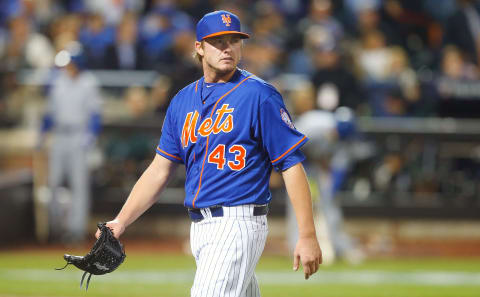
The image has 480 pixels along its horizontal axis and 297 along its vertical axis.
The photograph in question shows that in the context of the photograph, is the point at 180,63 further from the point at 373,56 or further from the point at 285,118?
the point at 285,118

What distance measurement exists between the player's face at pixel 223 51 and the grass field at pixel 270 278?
4235 millimetres

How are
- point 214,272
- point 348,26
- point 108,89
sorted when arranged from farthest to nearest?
point 348,26
point 108,89
point 214,272

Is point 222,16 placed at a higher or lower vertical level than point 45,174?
higher

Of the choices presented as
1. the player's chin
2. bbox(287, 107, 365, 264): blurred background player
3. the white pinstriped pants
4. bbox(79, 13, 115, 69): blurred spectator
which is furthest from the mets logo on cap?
bbox(79, 13, 115, 69): blurred spectator

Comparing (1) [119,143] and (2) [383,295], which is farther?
(1) [119,143]

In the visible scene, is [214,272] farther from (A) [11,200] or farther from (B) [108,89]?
(B) [108,89]

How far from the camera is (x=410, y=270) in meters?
9.71

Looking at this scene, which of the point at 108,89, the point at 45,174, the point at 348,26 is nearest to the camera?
the point at 45,174

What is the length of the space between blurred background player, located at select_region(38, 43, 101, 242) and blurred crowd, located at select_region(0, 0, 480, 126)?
3.52ft

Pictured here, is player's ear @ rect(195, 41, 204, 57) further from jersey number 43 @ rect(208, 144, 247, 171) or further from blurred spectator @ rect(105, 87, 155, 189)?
blurred spectator @ rect(105, 87, 155, 189)

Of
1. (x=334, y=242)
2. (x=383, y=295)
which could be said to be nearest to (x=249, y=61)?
(x=334, y=242)

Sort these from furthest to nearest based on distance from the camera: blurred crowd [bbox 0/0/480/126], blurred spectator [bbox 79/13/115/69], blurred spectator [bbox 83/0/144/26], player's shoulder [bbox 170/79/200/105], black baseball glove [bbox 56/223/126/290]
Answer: blurred spectator [bbox 83/0/144/26], blurred spectator [bbox 79/13/115/69], blurred crowd [bbox 0/0/480/126], player's shoulder [bbox 170/79/200/105], black baseball glove [bbox 56/223/126/290]

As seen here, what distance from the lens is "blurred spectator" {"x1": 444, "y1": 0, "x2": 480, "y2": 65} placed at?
13234 mm

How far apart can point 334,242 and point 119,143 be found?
3476 mm
